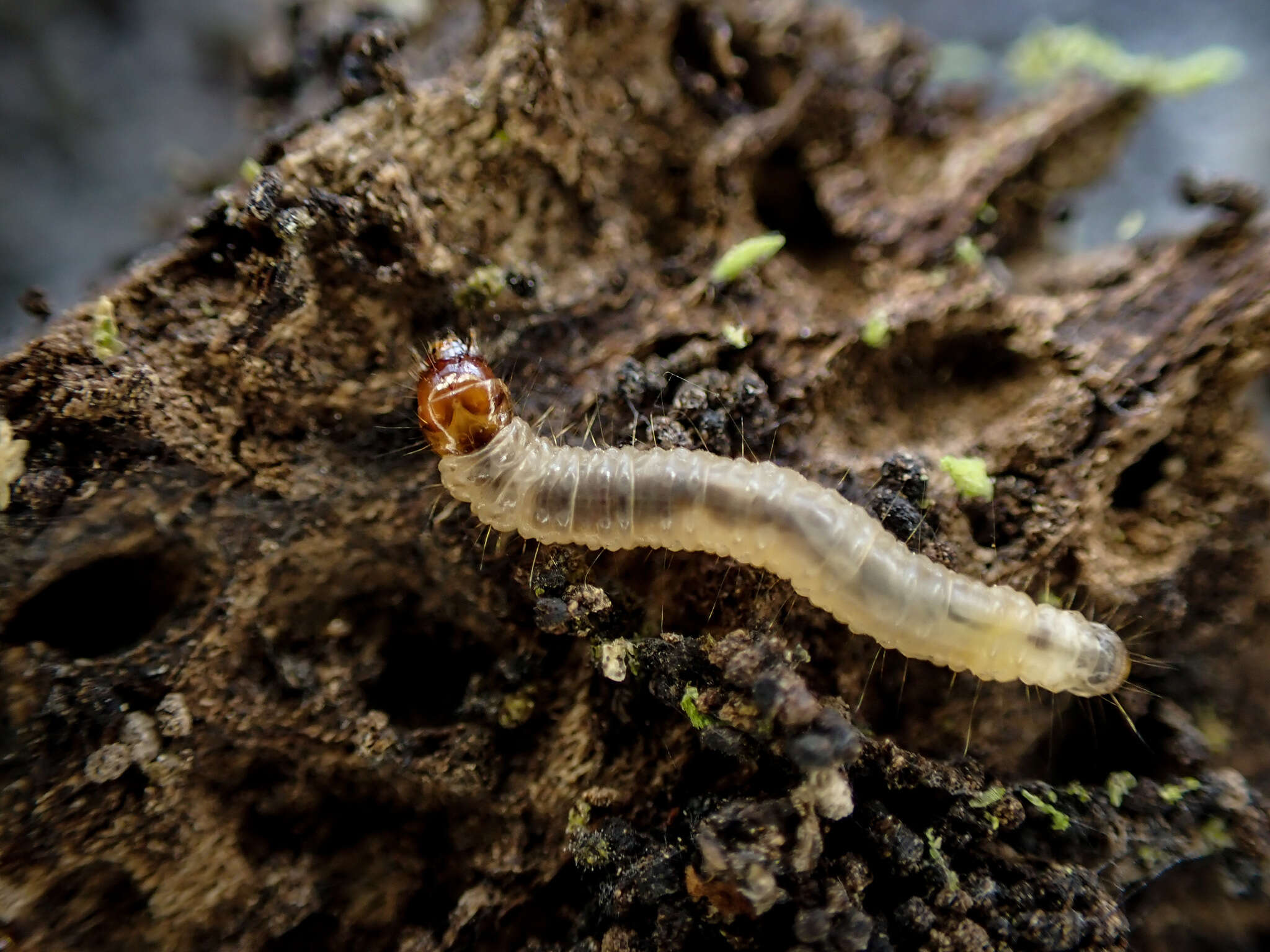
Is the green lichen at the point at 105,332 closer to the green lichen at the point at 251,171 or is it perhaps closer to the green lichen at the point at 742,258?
the green lichen at the point at 251,171

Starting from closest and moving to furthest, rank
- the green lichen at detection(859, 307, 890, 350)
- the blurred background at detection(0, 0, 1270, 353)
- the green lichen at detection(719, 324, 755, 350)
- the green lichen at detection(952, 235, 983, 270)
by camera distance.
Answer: the green lichen at detection(719, 324, 755, 350)
the green lichen at detection(859, 307, 890, 350)
the green lichen at detection(952, 235, 983, 270)
the blurred background at detection(0, 0, 1270, 353)

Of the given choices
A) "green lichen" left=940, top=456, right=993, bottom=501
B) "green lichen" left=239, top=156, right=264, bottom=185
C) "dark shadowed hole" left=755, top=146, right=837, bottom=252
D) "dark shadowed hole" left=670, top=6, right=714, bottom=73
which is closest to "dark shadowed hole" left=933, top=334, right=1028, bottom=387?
"green lichen" left=940, top=456, right=993, bottom=501

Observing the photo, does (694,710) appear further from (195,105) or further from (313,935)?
(195,105)

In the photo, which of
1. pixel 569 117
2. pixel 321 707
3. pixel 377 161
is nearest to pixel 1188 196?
pixel 569 117

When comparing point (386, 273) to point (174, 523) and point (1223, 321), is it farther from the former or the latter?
point (1223, 321)

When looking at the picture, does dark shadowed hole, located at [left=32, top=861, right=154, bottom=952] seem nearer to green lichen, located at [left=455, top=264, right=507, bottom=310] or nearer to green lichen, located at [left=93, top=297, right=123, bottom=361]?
green lichen, located at [left=93, top=297, right=123, bottom=361]

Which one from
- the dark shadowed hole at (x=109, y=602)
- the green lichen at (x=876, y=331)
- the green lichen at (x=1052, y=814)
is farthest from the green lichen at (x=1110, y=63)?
the dark shadowed hole at (x=109, y=602)

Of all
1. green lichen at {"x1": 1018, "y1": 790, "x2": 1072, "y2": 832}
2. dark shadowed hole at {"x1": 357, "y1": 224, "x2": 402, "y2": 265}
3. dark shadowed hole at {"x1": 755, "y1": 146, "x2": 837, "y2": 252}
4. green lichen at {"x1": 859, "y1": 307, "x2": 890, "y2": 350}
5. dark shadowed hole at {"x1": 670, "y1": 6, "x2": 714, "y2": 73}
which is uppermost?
dark shadowed hole at {"x1": 670, "y1": 6, "x2": 714, "y2": 73}
